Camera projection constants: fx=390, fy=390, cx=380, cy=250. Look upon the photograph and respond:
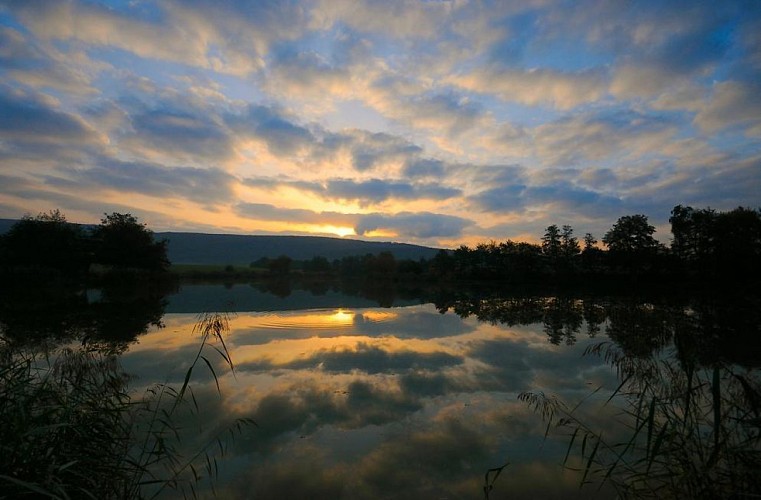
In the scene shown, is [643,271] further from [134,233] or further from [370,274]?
[134,233]

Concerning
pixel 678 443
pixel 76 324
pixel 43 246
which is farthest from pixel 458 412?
pixel 43 246

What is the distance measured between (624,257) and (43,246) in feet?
351

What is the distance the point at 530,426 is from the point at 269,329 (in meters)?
16.7

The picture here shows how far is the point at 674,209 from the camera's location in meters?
79.1

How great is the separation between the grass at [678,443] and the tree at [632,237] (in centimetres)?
8028

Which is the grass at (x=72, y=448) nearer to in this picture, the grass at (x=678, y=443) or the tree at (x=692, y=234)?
the grass at (x=678, y=443)

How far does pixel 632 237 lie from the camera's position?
8081 centimetres

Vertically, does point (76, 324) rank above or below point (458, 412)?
below

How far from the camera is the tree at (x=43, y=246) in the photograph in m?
62.8

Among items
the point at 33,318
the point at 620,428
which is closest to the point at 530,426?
the point at 620,428

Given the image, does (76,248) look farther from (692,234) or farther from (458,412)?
(692,234)

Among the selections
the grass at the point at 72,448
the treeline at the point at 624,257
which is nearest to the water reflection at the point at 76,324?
the grass at the point at 72,448

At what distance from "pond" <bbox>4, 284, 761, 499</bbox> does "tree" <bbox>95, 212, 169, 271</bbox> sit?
63924 mm

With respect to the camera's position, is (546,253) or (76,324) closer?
(76,324)
